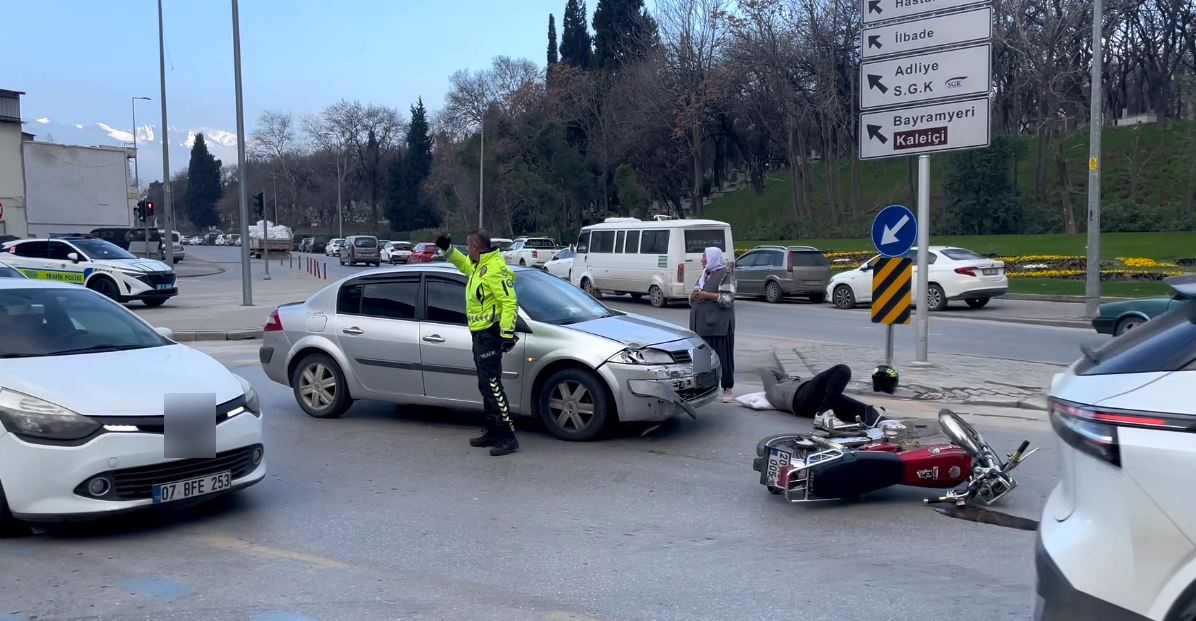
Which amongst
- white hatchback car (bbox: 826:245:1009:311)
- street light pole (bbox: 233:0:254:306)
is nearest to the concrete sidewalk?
white hatchback car (bbox: 826:245:1009:311)

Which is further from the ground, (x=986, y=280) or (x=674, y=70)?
(x=674, y=70)

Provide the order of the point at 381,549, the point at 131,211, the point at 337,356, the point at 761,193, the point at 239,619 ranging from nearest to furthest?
the point at 239,619 → the point at 381,549 → the point at 337,356 → the point at 131,211 → the point at 761,193

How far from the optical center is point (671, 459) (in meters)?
7.97

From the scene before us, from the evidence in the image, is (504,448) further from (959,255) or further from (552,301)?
(959,255)

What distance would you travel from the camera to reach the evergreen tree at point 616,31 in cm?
6525

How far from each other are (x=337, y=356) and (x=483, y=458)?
2224 mm

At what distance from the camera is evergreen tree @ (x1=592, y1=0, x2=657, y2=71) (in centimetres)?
6525

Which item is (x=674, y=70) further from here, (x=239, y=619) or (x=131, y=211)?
(x=239, y=619)

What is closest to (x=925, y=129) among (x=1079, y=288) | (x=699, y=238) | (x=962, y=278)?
(x=962, y=278)

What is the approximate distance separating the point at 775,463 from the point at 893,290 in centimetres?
570

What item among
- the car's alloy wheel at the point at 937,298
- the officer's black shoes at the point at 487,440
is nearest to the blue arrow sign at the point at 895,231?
the officer's black shoes at the point at 487,440

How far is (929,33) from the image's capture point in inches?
476

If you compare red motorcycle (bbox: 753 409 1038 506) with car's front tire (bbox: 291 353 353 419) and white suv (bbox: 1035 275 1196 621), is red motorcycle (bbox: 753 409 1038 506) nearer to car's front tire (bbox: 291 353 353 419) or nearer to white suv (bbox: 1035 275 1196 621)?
white suv (bbox: 1035 275 1196 621)

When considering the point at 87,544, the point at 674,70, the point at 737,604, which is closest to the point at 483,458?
the point at 87,544
